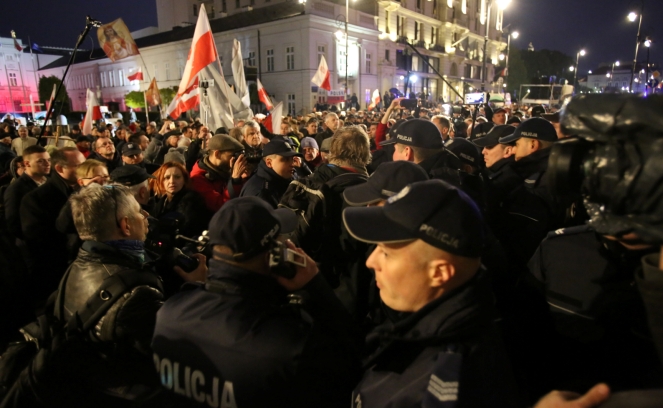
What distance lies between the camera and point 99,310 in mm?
1901

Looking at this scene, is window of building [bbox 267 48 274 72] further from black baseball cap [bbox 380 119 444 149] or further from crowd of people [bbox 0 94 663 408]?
crowd of people [bbox 0 94 663 408]

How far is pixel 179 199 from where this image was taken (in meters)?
4.06

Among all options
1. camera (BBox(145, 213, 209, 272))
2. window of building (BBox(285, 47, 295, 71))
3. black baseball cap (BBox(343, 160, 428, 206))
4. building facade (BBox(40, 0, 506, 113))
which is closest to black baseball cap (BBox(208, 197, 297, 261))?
camera (BBox(145, 213, 209, 272))

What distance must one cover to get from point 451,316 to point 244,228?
92cm

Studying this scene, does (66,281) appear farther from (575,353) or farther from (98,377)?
(575,353)

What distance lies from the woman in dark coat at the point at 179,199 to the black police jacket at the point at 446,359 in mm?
2969

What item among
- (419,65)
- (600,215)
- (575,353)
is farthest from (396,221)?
(419,65)

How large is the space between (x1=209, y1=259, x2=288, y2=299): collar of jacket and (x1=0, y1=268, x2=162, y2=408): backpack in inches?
21.1

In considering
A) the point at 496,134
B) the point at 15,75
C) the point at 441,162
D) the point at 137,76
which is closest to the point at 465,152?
the point at 441,162

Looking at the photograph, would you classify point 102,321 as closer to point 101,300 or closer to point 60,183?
point 101,300

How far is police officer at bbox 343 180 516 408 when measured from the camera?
122 centimetres

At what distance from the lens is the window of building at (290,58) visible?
126 ft

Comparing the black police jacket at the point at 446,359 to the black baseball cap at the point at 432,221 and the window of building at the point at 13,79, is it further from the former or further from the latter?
the window of building at the point at 13,79

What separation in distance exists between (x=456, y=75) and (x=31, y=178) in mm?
63584
